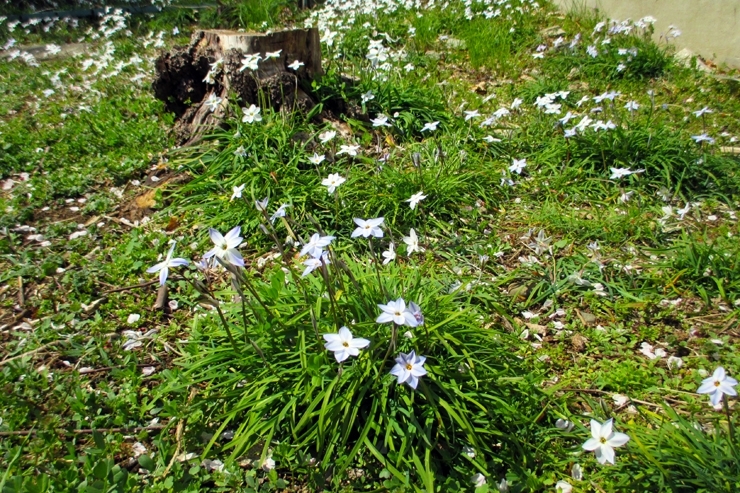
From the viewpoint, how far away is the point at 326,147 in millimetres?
4207

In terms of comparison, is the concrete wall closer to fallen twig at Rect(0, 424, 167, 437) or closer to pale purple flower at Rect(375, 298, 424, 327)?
pale purple flower at Rect(375, 298, 424, 327)

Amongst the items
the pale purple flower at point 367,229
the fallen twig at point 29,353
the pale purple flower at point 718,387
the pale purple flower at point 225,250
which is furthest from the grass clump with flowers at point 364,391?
the fallen twig at point 29,353

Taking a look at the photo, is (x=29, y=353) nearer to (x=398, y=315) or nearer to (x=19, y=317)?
(x=19, y=317)

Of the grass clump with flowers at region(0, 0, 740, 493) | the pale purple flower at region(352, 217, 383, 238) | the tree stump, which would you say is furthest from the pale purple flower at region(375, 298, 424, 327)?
the tree stump

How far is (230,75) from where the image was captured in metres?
4.31

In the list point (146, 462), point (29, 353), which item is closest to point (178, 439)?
point (146, 462)

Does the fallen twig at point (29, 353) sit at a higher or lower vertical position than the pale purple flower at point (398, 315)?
lower

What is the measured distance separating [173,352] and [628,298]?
2.50m

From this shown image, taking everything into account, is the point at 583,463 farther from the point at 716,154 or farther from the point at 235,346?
the point at 716,154

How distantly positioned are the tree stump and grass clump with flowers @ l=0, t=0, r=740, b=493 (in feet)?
0.54

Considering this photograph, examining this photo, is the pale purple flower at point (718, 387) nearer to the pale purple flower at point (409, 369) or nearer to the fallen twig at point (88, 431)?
the pale purple flower at point (409, 369)

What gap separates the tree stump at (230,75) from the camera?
4332 millimetres

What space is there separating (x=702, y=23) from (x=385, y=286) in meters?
5.28

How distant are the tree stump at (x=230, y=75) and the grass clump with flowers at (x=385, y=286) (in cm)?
16
